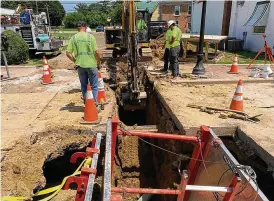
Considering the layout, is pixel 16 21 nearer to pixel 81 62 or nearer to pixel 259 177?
pixel 81 62

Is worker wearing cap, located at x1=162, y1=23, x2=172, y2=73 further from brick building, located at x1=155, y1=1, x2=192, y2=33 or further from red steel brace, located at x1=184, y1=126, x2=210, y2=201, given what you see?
brick building, located at x1=155, y1=1, x2=192, y2=33

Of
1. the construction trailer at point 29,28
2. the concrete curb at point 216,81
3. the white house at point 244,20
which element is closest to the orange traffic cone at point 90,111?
the concrete curb at point 216,81

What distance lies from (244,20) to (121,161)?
16437 mm

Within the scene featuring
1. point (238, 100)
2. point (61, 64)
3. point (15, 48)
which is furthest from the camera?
point (15, 48)

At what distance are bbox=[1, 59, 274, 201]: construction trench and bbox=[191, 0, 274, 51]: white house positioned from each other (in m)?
12.3

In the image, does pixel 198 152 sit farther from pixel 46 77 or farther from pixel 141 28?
pixel 141 28

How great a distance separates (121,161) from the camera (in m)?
5.70

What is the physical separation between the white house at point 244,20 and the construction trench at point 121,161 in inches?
486

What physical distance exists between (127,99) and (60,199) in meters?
4.06

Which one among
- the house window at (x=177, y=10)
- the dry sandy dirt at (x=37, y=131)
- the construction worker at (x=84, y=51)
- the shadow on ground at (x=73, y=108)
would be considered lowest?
the dry sandy dirt at (x=37, y=131)

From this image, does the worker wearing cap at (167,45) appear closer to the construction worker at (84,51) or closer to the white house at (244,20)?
the construction worker at (84,51)

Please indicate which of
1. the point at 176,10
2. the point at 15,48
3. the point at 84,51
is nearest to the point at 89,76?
the point at 84,51

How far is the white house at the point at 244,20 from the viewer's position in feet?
51.2

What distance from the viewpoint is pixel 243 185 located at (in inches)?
110
